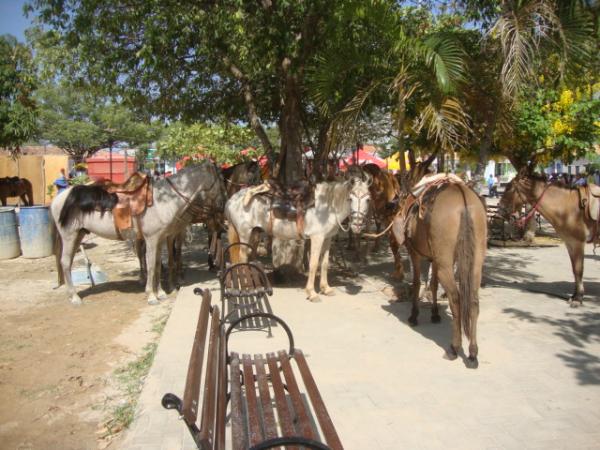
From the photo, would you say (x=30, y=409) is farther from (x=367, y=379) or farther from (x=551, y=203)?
(x=551, y=203)

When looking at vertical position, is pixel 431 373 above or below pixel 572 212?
below

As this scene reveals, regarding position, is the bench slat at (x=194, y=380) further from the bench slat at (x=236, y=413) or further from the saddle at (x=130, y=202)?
the saddle at (x=130, y=202)

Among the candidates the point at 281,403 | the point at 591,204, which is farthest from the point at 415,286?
the point at 281,403

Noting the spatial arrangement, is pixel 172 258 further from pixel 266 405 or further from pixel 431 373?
pixel 266 405

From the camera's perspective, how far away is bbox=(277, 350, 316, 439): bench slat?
2719mm

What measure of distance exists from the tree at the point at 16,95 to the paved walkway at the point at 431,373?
383 inches

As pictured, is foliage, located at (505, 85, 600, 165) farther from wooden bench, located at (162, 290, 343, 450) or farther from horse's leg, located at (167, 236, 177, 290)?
wooden bench, located at (162, 290, 343, 450)

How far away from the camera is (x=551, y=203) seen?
7199 mm

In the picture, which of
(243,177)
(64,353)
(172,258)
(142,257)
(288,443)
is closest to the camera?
(288,443)

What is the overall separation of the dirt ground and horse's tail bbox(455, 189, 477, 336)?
10.6 ft

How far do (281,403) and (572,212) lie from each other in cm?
568

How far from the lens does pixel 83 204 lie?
788 centimetres

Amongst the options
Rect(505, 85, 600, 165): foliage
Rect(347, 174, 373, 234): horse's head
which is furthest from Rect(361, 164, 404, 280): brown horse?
Rect(505, 85, 600, 165): foliage

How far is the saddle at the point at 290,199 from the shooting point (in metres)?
7.72
